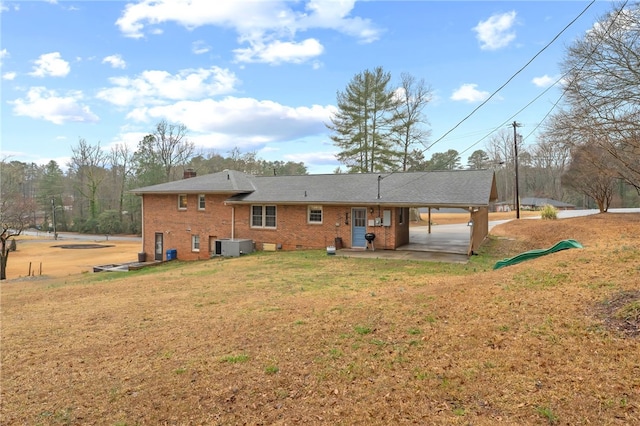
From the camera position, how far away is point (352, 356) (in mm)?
4785

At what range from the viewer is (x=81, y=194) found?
6656cm

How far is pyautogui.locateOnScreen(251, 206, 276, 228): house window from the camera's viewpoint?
65.1ft

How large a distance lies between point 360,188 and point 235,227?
7488 mm

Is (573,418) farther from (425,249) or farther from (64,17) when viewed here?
(64,17)

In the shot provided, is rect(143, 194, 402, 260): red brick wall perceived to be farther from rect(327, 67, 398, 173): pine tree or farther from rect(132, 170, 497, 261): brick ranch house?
rect(327, 67, 398, 173): pine tree

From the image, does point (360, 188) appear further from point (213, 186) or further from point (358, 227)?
point (213, 186)

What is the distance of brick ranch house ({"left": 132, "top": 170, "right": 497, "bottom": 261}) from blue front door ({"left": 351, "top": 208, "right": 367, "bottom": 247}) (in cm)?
5

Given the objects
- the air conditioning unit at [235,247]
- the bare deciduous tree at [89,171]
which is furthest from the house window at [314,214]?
the bare deciduous tree at [89,171]

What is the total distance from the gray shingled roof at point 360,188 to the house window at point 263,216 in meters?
0.68

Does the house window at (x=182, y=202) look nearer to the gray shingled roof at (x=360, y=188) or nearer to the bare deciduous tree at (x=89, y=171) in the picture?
the gray shingled roof at (x=360, y=188)

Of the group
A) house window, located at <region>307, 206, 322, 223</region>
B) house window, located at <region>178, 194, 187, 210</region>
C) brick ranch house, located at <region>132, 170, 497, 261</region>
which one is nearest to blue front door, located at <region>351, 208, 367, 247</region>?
brick ranch house, located at <region>132, 170, 497, 261</region>

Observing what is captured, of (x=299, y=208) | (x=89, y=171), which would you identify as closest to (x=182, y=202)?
(x=299, y=208)

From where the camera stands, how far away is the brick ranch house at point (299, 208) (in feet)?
55.4

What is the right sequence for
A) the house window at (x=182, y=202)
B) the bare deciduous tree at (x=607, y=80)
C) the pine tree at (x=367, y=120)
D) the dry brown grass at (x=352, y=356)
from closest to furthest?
the dry brown grass at (x=352, y=356) < the bare deciduous tree at (x=607, y=80) < the house window at (x=182, y=202) < the pine tree at (x=367, y=120)
